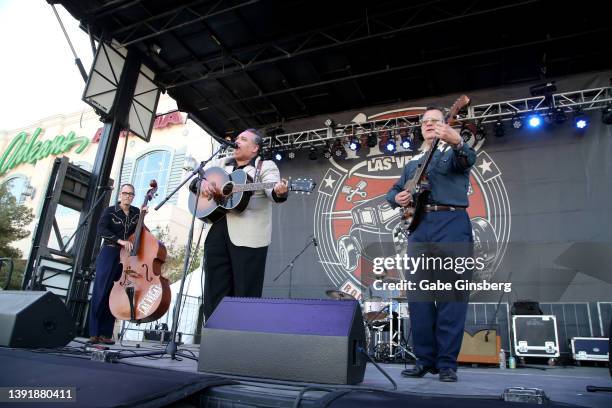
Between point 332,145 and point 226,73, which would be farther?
point 332,145

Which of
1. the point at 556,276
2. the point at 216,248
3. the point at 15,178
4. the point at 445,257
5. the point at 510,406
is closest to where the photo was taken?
the point at 510,406

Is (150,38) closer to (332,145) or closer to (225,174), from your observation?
(332,145)

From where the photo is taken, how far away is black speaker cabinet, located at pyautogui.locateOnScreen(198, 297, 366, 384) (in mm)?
1805

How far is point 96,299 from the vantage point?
4562mm

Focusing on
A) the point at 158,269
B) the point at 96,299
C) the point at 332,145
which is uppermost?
the point at 332,145

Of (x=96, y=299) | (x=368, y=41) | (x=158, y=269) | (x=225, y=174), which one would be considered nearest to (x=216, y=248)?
(x=225, y=174)

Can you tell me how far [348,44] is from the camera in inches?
273

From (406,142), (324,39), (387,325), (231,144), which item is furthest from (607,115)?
(231,144)

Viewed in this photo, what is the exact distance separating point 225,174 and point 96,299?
2362mm

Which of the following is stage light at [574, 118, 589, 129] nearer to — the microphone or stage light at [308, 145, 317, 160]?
stage light at [308, 145, 317, 160]

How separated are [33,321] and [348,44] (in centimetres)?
603

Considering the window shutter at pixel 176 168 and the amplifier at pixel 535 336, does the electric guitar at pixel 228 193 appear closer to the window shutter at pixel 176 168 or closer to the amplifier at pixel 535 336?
the amplifier at pixel 535 336

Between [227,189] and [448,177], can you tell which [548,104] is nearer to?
[448,177]

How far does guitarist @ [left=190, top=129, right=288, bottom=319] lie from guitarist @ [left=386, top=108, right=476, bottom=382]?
1.04m
